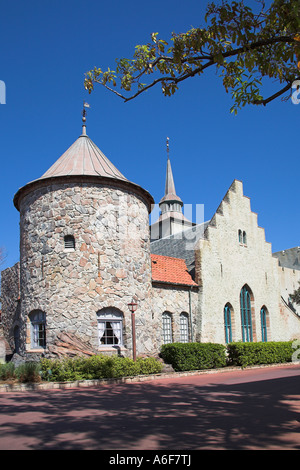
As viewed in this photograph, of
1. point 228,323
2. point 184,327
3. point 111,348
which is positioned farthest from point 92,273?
point 228,323

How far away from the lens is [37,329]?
1755 cm

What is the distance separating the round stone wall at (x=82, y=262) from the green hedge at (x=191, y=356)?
40.3 inches

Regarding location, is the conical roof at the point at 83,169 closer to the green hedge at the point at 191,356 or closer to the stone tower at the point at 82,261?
the stone tower at the point at 82,261

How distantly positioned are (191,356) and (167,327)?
2671 millimetres

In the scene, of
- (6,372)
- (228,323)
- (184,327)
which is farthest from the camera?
(228,323)

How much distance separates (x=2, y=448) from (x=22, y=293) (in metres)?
12.5

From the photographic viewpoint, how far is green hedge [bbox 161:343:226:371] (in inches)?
731

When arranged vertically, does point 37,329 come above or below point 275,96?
below

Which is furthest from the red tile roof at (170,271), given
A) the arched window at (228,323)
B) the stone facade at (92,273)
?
the arched window at (228,323)

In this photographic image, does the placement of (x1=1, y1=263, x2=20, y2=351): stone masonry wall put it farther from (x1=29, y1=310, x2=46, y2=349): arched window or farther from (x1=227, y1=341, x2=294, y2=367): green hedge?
(x1=227, y1=341, x2=294, y2=367): green hedge

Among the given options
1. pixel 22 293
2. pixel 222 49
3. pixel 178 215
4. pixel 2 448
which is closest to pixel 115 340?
pixel 22 293

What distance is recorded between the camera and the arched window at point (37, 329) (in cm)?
1730

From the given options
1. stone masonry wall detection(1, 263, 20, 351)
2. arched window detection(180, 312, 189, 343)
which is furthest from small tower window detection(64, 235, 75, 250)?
stone masonry wall detection(1, 263, 20, 351)

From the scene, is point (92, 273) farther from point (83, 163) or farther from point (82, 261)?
point (83, 163)
